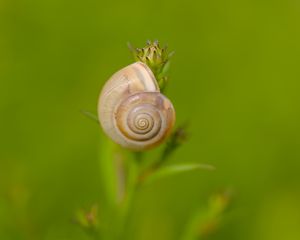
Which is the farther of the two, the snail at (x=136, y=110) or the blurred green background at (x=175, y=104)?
the blurred green background at (x=175, y=104)

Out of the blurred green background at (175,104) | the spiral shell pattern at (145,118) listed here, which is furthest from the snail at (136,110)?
the blurred green background at (175,104)

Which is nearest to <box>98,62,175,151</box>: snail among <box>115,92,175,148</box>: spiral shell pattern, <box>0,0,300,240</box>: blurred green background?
<box>115,92,175,148</box>: spiral shell pattern

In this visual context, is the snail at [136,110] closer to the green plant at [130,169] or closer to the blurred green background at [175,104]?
the green plant at [130,169]

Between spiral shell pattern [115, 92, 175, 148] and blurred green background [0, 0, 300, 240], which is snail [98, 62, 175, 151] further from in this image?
blurred green background [0, 0, 300, 240]

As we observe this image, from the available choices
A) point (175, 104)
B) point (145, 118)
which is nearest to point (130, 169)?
point (145, 118)

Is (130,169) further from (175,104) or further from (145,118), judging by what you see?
(175,104)
